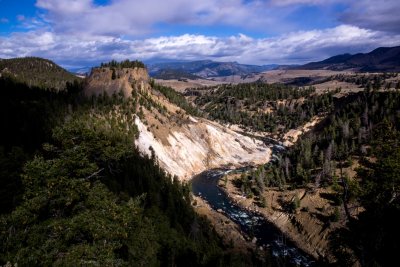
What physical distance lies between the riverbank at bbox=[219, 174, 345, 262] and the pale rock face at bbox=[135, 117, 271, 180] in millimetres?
20432

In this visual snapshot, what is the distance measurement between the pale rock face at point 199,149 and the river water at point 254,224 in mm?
7130

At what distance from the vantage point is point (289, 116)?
171 m

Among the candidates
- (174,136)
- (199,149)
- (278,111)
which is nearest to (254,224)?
(199,149)

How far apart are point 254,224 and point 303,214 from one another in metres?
9.96

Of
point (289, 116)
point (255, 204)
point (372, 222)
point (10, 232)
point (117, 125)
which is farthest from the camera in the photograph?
point (289, 116)

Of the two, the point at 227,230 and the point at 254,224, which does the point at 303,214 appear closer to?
the point at 254,224

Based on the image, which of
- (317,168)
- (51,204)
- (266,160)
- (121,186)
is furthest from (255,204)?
(51,204)

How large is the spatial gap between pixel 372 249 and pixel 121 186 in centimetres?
4900

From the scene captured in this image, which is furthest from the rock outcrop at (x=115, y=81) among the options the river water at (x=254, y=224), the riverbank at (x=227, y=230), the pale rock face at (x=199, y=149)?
the riverbank at (x=227, y=230)

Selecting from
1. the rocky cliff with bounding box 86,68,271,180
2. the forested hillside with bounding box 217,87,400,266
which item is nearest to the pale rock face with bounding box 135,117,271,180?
the rocky cliff with bounding box 86,68,271,180

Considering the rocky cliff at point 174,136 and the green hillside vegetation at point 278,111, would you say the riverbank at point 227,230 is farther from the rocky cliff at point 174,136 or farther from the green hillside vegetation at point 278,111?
the green hillside vegetation at point 278,111

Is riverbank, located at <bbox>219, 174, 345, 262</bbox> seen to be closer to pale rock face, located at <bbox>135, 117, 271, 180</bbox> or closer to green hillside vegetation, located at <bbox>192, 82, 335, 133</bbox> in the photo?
pale rock face, located at <bbox>135, 117, 271, 180</bbox>

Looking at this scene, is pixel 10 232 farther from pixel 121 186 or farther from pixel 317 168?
pixel 317 168

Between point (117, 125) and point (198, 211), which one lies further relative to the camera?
point (117, 125)
